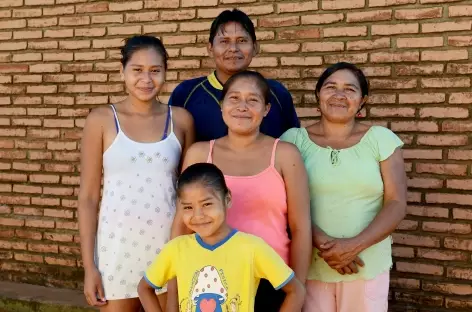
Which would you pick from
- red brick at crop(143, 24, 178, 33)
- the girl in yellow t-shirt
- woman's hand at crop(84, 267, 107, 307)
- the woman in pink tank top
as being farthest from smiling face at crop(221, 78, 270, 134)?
red brick at crop(143, 24, 178, 33)

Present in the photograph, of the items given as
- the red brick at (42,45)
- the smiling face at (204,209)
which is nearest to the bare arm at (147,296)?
the smiling face at (204,209)

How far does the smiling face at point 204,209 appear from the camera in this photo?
227cm

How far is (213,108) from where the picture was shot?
113 inches

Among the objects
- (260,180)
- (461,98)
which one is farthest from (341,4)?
(260,180)

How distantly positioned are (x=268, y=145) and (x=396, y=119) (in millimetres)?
1447

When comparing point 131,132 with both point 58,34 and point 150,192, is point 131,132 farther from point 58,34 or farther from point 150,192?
point 58,34

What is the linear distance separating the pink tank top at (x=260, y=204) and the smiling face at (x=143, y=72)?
1.84 ft

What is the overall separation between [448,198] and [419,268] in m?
0.46

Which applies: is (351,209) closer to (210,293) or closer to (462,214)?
(210,293)

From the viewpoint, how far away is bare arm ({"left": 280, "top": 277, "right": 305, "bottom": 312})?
2275 millimetres

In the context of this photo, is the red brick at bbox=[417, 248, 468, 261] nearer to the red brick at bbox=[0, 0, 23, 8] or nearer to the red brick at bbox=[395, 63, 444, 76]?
the red brick at bbox=[395, 63, 444, 76]

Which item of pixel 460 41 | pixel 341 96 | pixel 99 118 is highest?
pixel 460 41

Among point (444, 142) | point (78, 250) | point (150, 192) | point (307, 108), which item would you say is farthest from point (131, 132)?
point (78, 250)

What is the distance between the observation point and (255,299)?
248 centimetres
